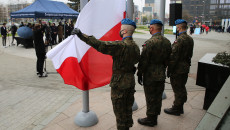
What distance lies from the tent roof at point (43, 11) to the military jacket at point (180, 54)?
883 centimetres

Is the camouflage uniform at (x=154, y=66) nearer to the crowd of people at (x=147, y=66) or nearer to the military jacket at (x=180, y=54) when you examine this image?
the crowd of people at (x=147, y=66)

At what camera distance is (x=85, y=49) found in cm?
354

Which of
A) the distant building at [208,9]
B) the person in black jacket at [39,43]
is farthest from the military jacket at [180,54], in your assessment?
the distant building at [208,9]

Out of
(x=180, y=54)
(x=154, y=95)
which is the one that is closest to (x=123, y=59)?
(x=154, y=95)

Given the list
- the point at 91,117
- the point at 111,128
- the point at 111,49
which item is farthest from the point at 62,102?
the point at 111,49

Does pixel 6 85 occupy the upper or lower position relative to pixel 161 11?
lower

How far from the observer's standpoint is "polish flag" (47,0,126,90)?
11.3 feet

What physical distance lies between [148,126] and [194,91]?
2791mm

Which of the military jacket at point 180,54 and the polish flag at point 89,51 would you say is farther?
the military jacket at point 180,54

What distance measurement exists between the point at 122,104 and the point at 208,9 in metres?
114

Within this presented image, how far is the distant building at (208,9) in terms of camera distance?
92.8 meters

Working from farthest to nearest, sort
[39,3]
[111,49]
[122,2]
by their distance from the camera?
[39,3], [122,2], [111,49]

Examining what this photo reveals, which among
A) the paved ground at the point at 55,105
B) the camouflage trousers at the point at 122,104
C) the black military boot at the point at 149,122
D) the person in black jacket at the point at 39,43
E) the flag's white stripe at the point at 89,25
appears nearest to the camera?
the camouflage trousers at the point at 122,104

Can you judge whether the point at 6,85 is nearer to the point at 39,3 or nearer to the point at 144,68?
the point at 144,68
